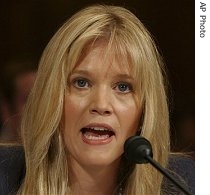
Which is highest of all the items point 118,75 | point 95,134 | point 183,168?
point 118,75

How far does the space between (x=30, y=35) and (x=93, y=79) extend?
1.27ft

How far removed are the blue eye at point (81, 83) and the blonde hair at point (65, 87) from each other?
22mm

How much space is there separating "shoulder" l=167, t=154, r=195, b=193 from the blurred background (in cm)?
4

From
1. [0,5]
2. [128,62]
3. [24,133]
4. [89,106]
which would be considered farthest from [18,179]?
[0,5]

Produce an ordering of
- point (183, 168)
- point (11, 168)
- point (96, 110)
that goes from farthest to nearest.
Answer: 1. point (183, 168)
2. point (11, 168)
3. point (96, 110)

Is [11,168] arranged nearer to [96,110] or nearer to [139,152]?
[96,110]

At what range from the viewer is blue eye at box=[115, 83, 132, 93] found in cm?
99

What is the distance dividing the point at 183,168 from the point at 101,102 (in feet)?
1.20

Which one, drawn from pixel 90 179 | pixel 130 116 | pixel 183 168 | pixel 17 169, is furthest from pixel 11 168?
pixel 183 168

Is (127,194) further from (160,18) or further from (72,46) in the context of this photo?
(160,18)

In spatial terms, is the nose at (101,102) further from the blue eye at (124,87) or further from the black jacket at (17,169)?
the black jacket at (17,169)

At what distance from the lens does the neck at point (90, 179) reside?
3.40ft

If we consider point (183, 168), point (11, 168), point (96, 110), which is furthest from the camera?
point (183, 168)

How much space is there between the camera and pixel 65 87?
0.98m
